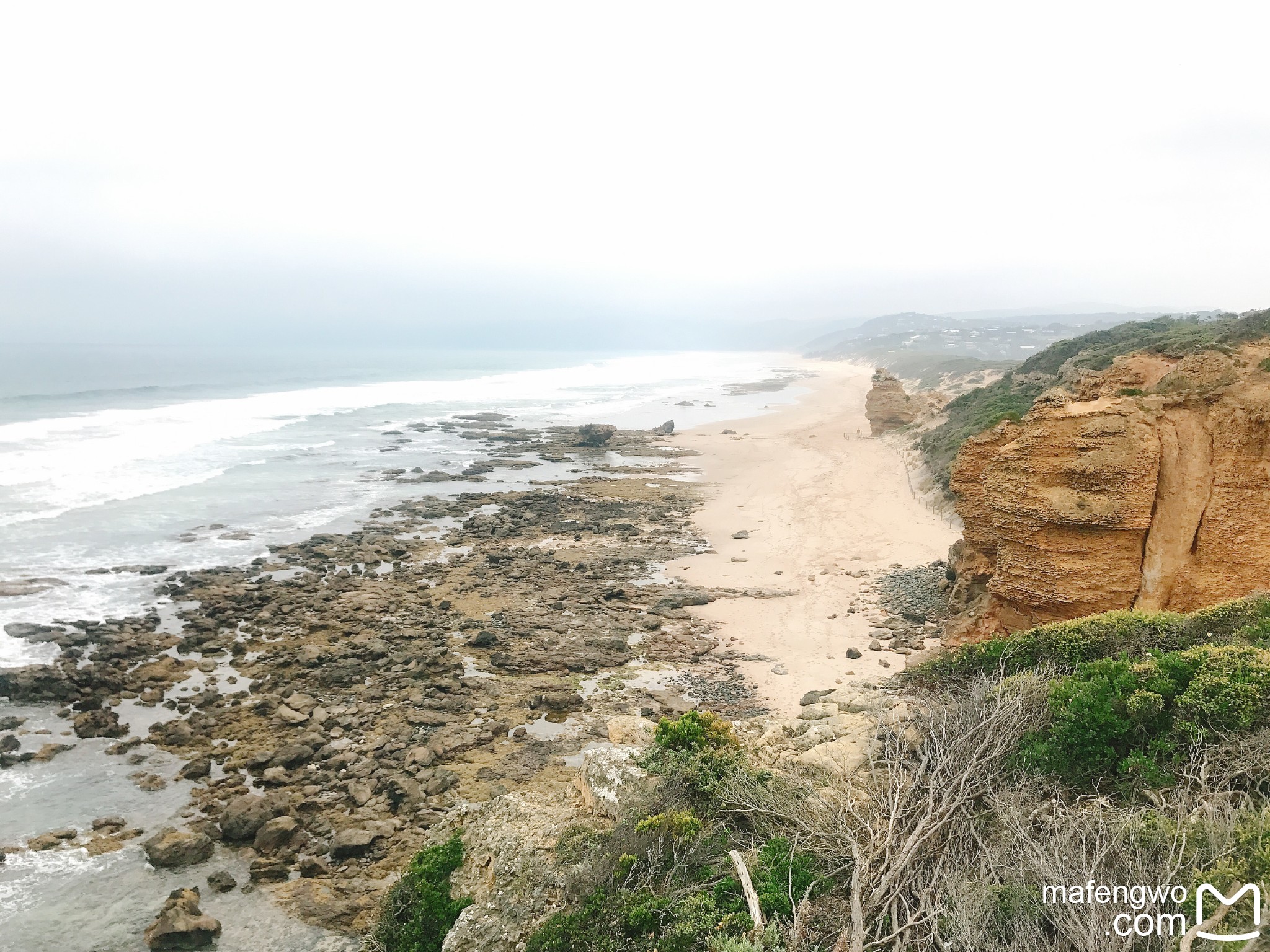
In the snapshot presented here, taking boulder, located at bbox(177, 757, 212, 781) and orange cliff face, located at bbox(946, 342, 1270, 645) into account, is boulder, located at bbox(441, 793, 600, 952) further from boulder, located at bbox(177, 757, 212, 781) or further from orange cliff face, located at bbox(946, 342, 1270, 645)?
orange cliff face, located at bbox(946, 342, 1270, 645)

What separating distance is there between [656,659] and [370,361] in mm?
151328

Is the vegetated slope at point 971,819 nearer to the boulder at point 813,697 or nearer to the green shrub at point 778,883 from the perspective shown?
the green shrub at point 778,883

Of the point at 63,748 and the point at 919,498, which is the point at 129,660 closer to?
the point at 63,748

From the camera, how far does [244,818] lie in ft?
31.9

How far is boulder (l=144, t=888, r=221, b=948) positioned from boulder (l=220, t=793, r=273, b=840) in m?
1.37

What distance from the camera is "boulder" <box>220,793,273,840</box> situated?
9.62 meters

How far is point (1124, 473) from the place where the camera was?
A: 9406 millimetres

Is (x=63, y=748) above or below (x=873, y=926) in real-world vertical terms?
below

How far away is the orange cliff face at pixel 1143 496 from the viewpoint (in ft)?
29.6

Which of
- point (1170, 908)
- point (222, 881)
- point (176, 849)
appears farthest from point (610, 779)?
point (176, 849)

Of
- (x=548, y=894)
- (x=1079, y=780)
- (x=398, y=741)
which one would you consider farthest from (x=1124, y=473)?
(x=398, y=741)

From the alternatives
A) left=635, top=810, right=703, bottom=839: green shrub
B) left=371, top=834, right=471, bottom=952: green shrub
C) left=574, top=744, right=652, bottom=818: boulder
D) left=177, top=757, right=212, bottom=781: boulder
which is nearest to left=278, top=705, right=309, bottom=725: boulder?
left=177, top=757, right=212, bottom=781: boulder

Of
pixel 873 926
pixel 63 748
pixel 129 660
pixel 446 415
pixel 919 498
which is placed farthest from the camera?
pixel 446 415

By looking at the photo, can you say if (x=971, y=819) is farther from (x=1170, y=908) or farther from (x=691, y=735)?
(x=691, y=735)
